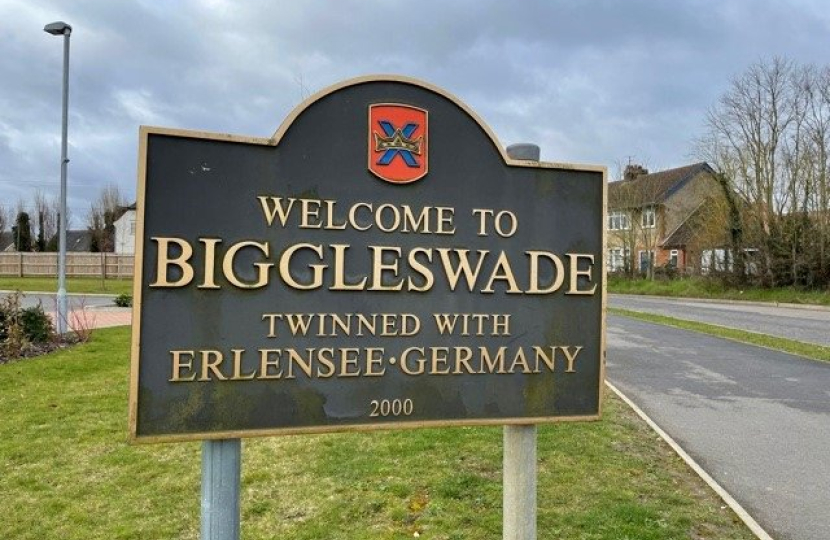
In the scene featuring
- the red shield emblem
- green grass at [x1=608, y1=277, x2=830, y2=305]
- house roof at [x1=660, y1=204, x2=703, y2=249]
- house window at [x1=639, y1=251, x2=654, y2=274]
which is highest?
house roof at [x1=660, y1=204, x2=703, y2=249]

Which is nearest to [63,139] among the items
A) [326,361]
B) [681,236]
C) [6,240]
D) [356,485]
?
[356,485]

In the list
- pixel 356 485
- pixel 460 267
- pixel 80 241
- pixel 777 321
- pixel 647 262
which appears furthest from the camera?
pixel 80 241

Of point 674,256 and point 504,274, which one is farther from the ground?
point 674,256

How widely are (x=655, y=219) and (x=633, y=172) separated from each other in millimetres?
6391

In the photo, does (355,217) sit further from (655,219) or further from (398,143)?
(655,219)

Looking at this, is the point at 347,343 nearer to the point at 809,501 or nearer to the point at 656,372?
the point at 809,501

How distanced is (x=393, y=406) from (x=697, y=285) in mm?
34733

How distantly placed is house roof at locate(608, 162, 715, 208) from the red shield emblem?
4162cm

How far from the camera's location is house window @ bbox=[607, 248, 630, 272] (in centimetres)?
4291

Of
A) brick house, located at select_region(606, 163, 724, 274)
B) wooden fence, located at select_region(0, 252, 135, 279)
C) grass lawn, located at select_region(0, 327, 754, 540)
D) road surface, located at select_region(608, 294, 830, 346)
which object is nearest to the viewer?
grass lawn, located at select_region(0, 327, 754, 540)

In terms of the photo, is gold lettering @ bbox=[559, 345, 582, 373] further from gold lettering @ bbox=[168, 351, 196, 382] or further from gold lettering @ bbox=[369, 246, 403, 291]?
gold lettering @ bbox=[168, 351, 196, 382]

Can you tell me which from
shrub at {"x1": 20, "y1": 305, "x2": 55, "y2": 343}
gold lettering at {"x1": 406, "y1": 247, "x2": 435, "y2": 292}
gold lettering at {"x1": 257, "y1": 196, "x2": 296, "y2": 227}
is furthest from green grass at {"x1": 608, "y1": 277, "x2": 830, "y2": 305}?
gold lettering at {"x1": 257, "y1": 196, "x2": 296, "y2": 227}

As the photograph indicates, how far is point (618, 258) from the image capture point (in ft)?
153

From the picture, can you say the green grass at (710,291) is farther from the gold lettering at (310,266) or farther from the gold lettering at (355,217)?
the gold lettering at (310,266)
